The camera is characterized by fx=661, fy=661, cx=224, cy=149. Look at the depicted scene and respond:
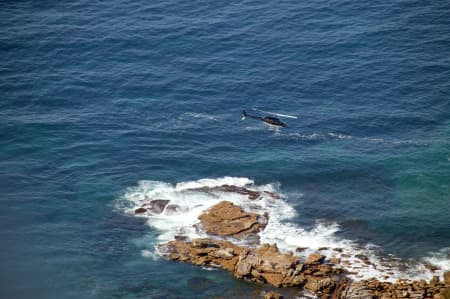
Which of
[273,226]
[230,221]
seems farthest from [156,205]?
[273,226]

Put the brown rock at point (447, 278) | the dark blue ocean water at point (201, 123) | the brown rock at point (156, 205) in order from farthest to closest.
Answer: the brown rock at point (156, 205) < the dark blue ocean water at point (201, 123) < the brown rock at point (447, 278)

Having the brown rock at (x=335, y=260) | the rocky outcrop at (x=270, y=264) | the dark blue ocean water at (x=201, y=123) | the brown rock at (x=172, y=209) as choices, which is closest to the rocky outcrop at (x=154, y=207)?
the brown rock at (x=172, y=209)

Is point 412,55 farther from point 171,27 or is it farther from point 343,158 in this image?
point 171,27

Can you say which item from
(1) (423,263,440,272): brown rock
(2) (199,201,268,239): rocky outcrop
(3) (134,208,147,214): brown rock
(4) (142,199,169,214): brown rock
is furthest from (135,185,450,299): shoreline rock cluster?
(3) (134,208,147,214): brown rock

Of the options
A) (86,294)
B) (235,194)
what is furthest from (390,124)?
(86,294)

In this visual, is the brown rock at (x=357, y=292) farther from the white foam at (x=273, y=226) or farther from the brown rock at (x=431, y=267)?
the brown rock at (x=431, y=267)

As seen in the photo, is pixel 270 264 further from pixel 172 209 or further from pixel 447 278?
pixel 447 278
